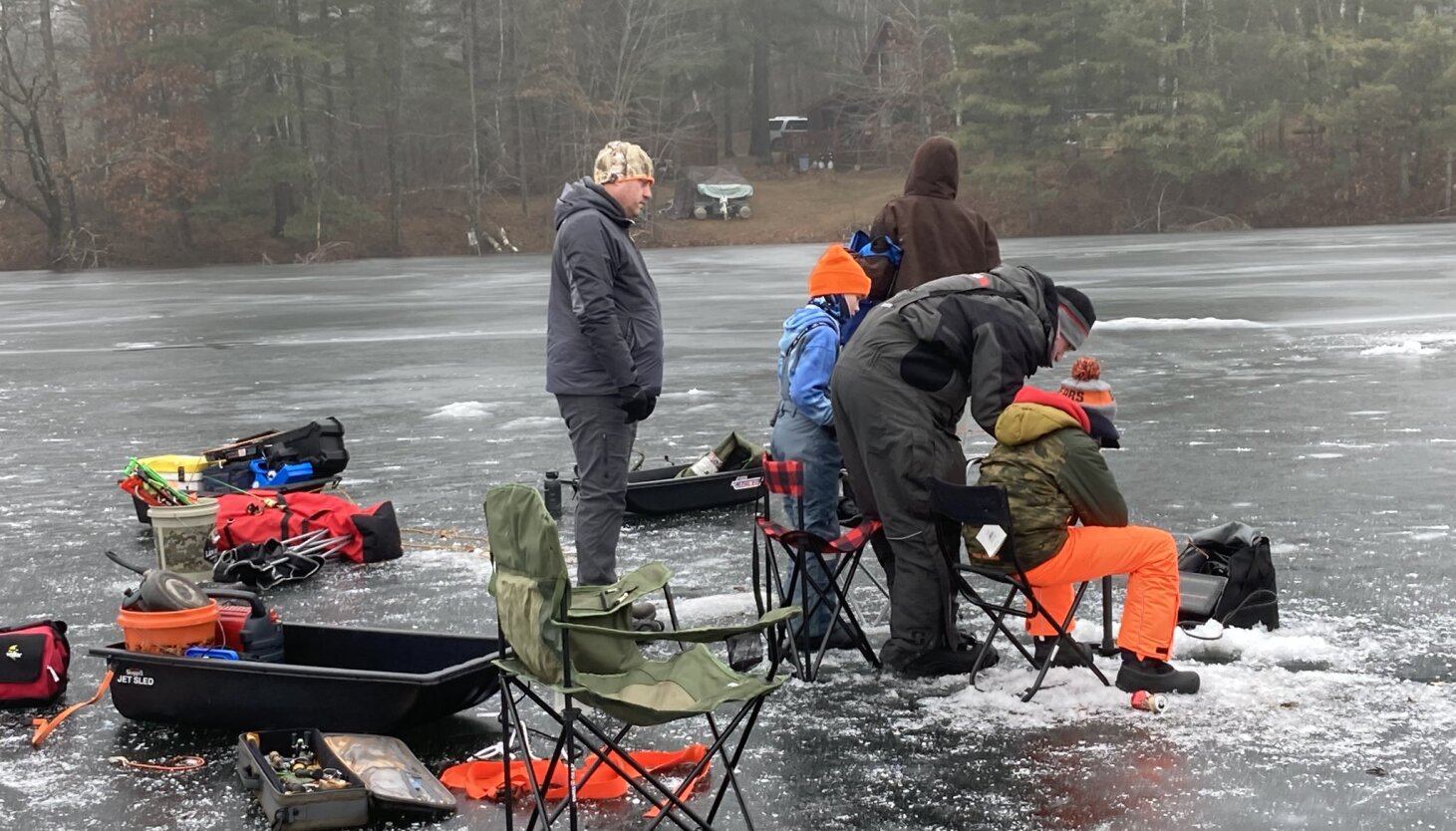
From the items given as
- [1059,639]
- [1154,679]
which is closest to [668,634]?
[1059,639]

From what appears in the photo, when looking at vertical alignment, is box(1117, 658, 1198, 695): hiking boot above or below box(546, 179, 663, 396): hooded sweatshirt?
below

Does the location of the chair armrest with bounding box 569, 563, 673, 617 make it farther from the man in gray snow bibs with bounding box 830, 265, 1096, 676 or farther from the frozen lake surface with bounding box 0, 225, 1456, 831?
the man in gray snow bibs with bounding box 830, 265, 1096, 676

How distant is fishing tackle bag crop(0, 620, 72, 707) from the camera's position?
18.0ft

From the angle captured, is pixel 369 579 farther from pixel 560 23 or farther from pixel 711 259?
pixel 560 23

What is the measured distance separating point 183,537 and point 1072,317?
4858 mm

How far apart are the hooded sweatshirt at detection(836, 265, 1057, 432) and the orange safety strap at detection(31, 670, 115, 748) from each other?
2.99 metres

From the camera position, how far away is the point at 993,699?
5234 mm

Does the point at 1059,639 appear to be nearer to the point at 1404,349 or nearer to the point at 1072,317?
the point at 1072,317

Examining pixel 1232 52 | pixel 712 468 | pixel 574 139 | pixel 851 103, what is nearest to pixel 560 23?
pixel 574 139

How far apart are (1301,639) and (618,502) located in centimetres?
277

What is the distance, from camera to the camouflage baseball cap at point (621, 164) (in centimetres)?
598

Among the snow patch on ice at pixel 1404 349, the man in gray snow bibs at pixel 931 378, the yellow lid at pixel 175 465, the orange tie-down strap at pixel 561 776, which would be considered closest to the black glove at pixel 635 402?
the man in gray snow bibs at pixel 931 378

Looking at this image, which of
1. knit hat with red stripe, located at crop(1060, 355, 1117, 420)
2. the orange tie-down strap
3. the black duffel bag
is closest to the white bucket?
the orange tie-down strap

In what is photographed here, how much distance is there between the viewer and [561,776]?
4609 millimetres
